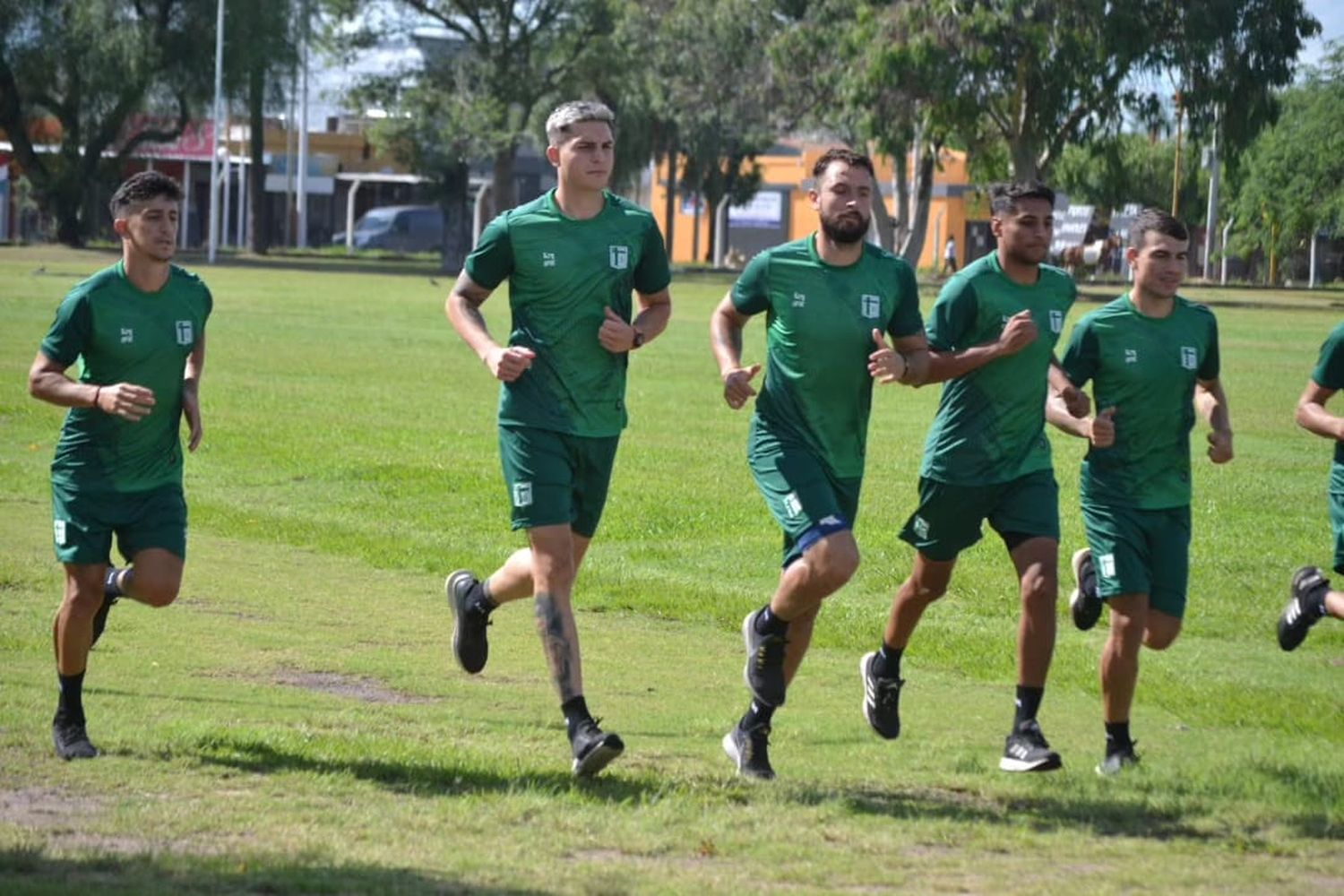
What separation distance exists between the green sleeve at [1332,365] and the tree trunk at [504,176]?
63587 millimetres

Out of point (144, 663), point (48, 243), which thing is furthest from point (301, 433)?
point (48, 243)

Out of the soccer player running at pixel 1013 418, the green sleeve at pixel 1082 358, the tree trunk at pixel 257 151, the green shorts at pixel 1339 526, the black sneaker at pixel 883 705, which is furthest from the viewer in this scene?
the tree trunk at pixel 257 151

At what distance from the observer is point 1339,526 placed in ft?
28.3

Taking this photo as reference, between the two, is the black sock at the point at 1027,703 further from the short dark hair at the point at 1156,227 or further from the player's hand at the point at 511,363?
the player's hand at the point at 511,363

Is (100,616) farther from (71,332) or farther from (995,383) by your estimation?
(995,383)

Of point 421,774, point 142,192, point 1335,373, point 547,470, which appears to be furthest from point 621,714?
point 1335,373

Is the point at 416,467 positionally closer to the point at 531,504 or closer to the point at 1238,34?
the point at 531,504

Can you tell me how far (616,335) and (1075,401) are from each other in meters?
1.88

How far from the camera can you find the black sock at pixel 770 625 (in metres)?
7.63

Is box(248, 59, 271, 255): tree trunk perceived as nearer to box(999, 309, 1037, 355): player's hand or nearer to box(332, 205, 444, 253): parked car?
box(332, 205, 444, 253): parked car

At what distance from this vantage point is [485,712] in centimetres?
888

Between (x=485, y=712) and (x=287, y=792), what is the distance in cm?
195

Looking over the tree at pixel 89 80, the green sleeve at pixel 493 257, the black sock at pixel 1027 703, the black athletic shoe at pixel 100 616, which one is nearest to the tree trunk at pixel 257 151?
the tree at pixel 89 80

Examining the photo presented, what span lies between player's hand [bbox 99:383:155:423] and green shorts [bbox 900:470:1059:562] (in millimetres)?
3014
